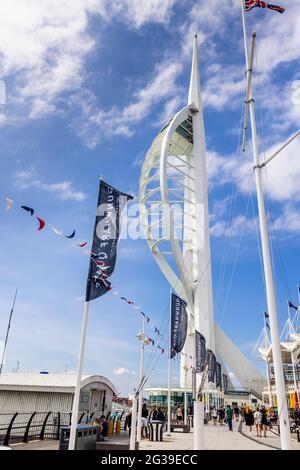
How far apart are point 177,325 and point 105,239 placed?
11596 mm

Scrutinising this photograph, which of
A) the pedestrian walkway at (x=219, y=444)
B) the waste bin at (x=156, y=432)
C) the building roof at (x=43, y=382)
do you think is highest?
the building roof at (x=43, y=382)

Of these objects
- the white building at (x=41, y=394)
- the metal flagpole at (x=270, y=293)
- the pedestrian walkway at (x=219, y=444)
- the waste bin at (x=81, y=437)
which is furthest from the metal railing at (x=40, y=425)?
the metal flagpole at (x=270, y=293)

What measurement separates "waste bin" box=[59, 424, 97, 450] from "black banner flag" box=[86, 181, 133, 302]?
483 cm

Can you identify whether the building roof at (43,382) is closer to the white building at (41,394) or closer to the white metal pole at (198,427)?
the white building at (41,394)

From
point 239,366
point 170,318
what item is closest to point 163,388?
point 239,366

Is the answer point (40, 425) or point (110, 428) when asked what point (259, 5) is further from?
point (110, 428)

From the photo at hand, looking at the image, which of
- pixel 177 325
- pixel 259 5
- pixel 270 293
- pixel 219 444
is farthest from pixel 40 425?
pixel 259 5

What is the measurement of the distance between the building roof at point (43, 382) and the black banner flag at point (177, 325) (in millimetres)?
4549

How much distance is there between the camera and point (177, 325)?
20.9 m

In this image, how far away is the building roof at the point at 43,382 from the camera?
17594 mm

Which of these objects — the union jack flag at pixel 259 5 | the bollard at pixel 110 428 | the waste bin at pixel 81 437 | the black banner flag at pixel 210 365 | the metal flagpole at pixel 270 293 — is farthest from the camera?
the black banner flag at pixel 210 365

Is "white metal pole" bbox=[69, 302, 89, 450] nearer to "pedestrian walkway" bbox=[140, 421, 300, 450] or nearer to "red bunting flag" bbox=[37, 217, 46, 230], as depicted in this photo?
"red bunting flag" bbox=[37, 217, 46, 230]

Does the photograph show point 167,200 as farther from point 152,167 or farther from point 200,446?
point 200,446

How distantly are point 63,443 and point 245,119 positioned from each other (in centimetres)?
1416
